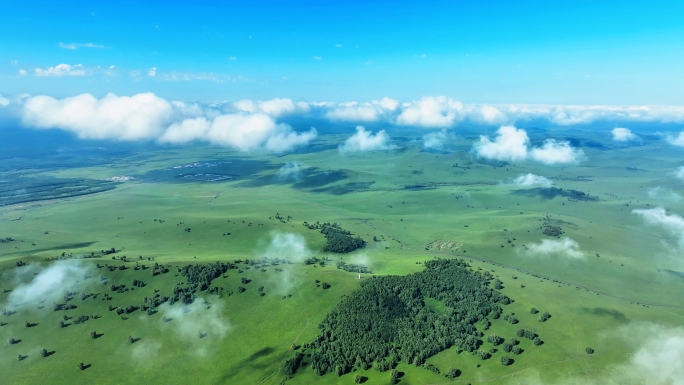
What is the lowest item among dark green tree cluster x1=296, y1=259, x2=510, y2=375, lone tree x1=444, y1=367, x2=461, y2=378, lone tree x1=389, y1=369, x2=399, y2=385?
lone tree x1=444, y1=367, x2=461, y2=378

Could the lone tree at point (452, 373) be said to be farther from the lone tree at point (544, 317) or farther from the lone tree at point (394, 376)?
the lone tree at point (544, 317)

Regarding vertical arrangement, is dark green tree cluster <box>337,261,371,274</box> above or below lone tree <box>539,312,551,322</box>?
above

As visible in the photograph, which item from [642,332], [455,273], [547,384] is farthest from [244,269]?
[642,332]

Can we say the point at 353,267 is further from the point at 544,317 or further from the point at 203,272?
the point at 544,317

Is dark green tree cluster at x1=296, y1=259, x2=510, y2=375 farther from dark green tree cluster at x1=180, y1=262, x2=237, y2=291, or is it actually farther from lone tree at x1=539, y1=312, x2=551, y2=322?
dark green tree cluster at x1=180, y1=262, x2=237, y2=291

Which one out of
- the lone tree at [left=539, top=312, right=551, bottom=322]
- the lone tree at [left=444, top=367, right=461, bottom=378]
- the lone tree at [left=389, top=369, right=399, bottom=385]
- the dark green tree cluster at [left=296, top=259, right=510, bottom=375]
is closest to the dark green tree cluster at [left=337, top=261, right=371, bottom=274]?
the dark green tree cluster at [left=296, top=259, right=510, bottom=375]

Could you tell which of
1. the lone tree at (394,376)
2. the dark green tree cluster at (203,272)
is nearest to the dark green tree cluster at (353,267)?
the dark green tree cluster at (203,272)

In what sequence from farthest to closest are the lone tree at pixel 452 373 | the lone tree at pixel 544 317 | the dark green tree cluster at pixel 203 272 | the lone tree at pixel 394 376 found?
the dark green tree cluster at pixel 203 272 → the lone tree at pixel 544 317 → the lone tree at pixel 452 373 → the lone tree at pixel 394 376

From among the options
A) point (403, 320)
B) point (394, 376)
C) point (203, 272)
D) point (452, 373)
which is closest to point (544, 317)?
point (452, 373)

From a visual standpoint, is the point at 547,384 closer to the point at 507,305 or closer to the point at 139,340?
the point at 507,305

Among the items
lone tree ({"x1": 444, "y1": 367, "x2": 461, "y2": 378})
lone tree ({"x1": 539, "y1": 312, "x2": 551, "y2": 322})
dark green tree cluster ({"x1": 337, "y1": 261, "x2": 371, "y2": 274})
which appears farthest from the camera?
dark green tree cluster ({"x1": 337, "y1": 261, "x2": 371, "y2": 274})
